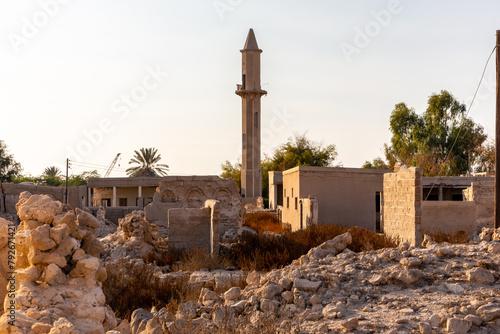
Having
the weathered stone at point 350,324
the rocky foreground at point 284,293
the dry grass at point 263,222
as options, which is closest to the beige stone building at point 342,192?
the dry grass at point 263,222

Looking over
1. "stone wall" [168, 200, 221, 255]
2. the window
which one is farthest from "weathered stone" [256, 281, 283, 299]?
the window

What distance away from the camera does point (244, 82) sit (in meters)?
44.1

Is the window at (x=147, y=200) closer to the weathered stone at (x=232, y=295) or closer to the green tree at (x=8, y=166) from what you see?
the green tree at (x=8, y=166)

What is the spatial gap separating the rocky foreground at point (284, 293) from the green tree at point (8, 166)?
43856 mm

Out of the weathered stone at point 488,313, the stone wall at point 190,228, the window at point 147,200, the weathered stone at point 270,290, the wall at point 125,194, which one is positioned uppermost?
the wall at point 125,194

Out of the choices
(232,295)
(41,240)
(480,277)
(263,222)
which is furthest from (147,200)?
(41,240)

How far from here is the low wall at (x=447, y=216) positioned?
720 inches

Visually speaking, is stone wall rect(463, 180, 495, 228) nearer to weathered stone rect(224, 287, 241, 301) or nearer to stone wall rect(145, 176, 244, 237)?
Answer: stone wall rect(145, 176, 244, 237)

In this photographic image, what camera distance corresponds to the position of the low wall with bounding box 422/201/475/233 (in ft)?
60.0

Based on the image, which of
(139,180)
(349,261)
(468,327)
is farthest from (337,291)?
(139,180)

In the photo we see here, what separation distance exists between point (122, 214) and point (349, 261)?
23.0 m

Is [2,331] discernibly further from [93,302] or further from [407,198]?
[407,198]

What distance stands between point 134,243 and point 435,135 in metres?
35.7

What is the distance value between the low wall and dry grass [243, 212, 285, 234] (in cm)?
759
